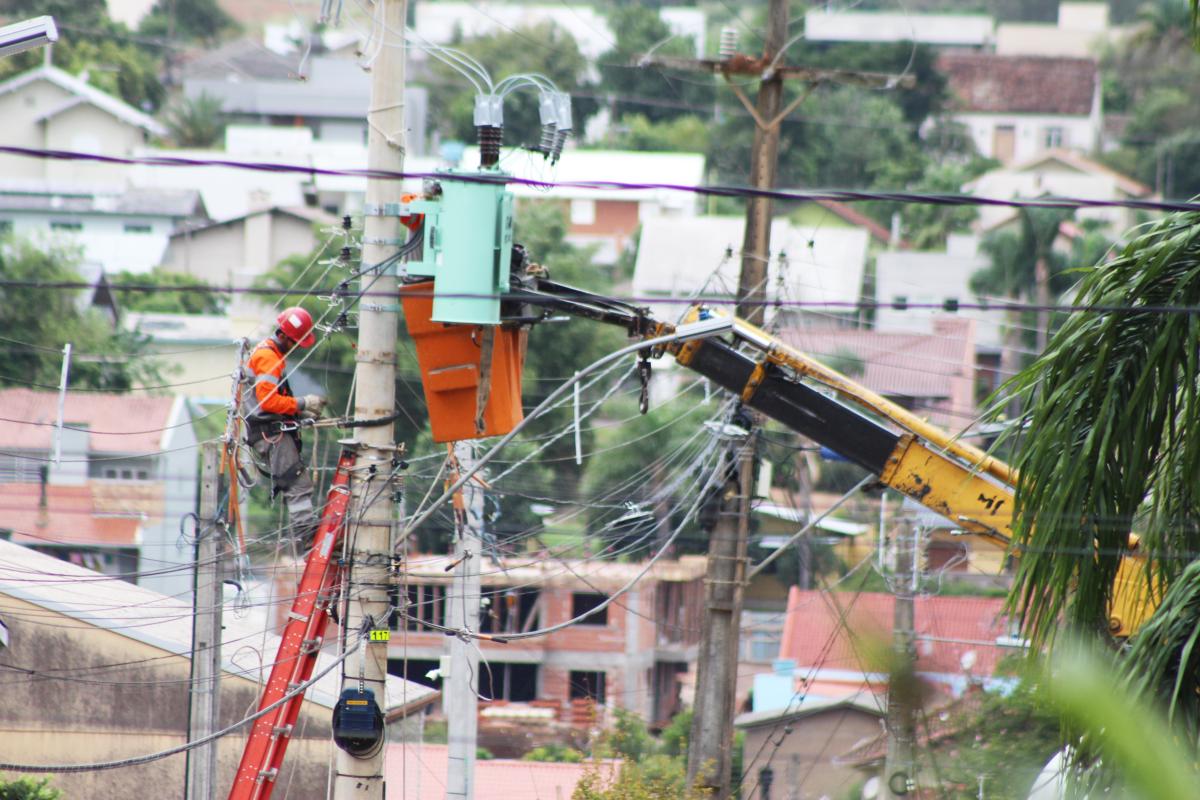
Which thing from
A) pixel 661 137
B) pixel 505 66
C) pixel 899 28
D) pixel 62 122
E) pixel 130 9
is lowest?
pixel 62 122

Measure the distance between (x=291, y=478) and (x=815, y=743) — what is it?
15636 mm

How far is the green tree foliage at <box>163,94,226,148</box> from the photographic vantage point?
7594 centimetres

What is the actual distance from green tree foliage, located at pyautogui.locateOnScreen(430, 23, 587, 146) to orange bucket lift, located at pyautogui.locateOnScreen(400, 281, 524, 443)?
66744 mm

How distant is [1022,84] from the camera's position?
87.8 metres

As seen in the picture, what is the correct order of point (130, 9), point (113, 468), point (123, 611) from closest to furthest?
point (123, 611)
point (113, 468)
point (130, 9)

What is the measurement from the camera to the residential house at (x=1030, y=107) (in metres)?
85.2

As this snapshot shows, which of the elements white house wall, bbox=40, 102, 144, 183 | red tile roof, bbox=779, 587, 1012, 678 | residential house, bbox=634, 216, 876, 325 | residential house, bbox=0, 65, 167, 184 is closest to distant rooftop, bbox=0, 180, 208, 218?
white house wall, bbox=40, 102, 144, 183

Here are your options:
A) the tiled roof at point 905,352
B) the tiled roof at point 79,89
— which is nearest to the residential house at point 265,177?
the tiled roof at point 79,89

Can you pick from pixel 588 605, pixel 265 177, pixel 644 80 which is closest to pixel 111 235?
pixel 265 177

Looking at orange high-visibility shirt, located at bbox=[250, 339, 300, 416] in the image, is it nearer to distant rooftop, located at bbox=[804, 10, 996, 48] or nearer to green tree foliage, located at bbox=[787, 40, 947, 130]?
distant rooftop, located at bbox=[804, 10, 996, 48]

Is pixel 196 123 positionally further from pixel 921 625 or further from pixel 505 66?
pixel 921 625

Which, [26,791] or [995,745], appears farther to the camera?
[995,745]

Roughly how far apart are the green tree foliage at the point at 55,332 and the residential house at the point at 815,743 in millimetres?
18577

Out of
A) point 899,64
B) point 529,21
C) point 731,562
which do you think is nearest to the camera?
point 731,562
